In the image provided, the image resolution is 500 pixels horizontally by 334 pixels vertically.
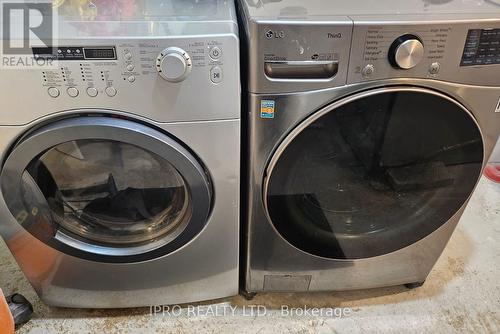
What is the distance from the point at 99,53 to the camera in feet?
2.58

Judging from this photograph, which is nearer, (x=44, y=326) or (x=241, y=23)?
(x=241, y=23)

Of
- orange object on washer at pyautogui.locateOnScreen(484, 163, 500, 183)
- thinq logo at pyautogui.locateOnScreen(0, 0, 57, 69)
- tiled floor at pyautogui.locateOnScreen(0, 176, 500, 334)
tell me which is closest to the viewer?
thinq logo at pyautogui.locateOnScreen(0, 0, 57, 69)

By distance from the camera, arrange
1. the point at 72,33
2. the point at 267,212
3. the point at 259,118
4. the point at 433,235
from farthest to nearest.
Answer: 1. the point at 433,235
2. the point at 267,212
3. the point at 259,118
4. the point at 72,33

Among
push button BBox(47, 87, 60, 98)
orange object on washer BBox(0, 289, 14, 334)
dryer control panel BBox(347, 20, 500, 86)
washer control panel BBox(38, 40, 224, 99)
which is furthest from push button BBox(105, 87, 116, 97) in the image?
orange object on washer BBox(0, 289, 14, 334)

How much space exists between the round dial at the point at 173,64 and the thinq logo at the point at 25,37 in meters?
0.21

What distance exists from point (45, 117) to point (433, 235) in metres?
1.08

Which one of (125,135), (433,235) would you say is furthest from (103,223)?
(433,235)

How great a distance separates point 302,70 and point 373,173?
0.35 m

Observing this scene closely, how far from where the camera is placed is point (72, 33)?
2.55 ft

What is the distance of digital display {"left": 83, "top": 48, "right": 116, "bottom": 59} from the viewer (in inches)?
30.8

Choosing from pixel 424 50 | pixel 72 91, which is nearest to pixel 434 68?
pixel 424 50

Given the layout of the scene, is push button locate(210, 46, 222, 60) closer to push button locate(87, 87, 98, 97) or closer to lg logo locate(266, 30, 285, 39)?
lg logo locate(266, 30, 285, 39)

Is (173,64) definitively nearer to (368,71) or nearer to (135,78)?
(135,78)

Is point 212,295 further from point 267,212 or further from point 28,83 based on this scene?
point 28,83
